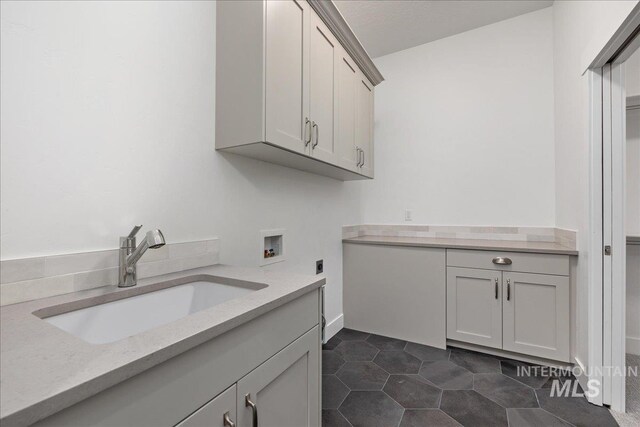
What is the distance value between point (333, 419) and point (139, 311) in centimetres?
110

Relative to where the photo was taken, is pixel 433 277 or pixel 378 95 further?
pixel 378 95

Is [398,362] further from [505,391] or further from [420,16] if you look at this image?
[420,16]

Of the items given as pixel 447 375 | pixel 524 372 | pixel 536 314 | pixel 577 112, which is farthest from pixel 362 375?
pixel 577 112

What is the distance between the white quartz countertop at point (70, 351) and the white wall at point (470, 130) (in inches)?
92.0

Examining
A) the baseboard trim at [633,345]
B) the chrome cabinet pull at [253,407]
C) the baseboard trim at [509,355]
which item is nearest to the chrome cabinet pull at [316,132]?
the chrome cabinet pull at [253,407]

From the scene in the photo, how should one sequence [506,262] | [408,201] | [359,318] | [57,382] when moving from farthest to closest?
[408,201] → [359,318] → [506,262] → [57,382]

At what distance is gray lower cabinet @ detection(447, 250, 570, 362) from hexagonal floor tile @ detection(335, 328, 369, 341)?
0.68m

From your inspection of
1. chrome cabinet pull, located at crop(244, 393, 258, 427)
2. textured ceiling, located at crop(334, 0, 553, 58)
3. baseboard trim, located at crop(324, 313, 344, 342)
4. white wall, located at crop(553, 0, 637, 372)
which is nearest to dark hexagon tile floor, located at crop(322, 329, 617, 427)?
baseboard trim, located at crop(324, 313, 344, 342)

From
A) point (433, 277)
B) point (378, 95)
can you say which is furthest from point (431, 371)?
point (378, 95)

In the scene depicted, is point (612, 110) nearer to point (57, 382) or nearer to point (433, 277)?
point (433, 277)

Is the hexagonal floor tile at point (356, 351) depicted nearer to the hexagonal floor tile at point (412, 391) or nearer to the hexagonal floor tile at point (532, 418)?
the hexagonal floor tile at point (412, 391)

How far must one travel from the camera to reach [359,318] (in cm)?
253

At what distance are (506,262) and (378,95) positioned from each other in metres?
2.06

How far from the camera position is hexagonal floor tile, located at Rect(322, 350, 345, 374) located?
1895 mm
